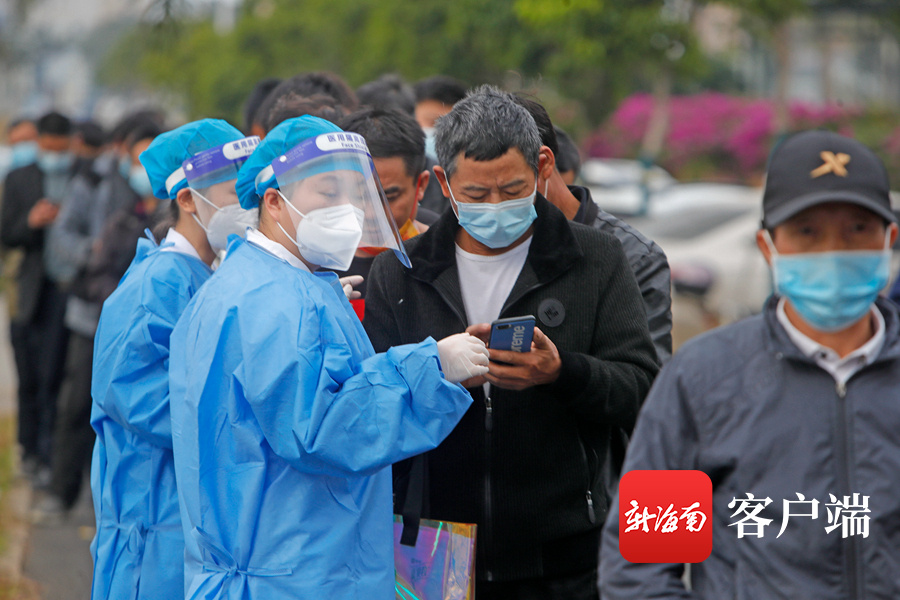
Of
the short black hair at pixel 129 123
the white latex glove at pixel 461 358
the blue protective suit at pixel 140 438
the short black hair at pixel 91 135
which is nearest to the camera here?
the white latex glove at pixel 461 358

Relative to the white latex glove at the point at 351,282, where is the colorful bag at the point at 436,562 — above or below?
below

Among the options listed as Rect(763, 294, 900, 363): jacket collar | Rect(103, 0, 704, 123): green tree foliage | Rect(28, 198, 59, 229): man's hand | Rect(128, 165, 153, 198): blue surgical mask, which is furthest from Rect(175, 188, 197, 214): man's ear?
Rect(103, 0, 704, 123): green tree foliage

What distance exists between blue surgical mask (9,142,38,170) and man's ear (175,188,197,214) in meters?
4.75

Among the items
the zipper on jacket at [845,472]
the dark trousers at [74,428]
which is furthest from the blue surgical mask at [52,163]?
the zipper on jacket at [845,472]

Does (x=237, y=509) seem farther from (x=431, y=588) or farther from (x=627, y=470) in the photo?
(x=627, y=470)

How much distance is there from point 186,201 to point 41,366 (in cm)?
435

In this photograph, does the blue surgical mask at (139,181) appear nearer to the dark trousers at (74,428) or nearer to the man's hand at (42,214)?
the dark trousers at (74,428)

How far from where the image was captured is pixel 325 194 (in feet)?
8.66

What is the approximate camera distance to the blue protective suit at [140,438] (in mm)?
3141

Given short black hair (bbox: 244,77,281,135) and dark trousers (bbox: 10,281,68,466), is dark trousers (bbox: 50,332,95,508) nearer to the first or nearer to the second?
dark trousers (bbox: 10,281,68,466)

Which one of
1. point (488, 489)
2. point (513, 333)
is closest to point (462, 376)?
point (513, 333)

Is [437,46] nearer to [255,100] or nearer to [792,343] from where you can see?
[255,100]

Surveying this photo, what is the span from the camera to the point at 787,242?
2.02 meters

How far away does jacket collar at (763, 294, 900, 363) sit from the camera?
1.95 m
